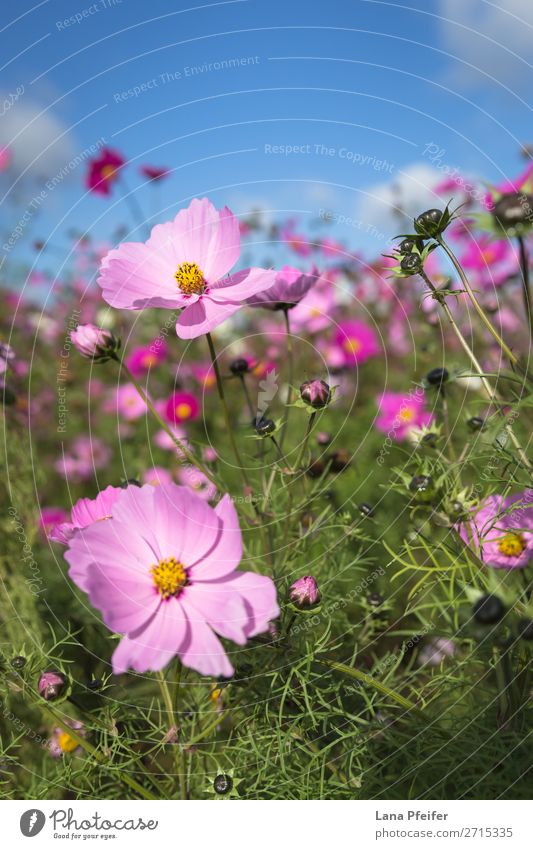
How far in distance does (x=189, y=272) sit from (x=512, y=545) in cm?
37

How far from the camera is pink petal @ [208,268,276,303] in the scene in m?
0.47

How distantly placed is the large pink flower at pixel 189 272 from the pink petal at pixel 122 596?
178 millimetres

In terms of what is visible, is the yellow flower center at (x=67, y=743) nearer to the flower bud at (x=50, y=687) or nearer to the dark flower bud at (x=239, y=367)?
the flower bud at (x=50, y=687)

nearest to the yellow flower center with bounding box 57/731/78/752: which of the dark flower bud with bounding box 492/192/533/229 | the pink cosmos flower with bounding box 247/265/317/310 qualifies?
the pink cosmos flower with bounding box 247/265/317/310

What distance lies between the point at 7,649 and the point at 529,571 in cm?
55

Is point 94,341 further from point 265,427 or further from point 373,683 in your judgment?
point 373,683

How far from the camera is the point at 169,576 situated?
43 cm

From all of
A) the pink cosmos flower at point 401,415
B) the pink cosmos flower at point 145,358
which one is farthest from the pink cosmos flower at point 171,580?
the pink cosmos flower at point 145,358

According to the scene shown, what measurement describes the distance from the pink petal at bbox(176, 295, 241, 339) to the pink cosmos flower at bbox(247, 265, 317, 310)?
0.08 m

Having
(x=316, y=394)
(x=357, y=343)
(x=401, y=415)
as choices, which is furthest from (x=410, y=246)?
(x=357, y=343)

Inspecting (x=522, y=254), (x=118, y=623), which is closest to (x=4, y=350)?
(x=118, y=623)

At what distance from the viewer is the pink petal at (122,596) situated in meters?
0.37

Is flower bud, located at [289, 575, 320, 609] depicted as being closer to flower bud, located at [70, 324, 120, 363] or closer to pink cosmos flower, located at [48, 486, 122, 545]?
pink cosmos flower, located at [48, 486, 122, 545]
